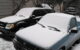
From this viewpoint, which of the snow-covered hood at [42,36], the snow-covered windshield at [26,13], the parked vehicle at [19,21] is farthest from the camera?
the snow-covered windshield at [26,13]

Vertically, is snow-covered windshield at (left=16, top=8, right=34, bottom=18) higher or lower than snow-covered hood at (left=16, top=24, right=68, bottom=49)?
lower

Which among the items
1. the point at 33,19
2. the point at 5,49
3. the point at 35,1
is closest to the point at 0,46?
the point at 5,49

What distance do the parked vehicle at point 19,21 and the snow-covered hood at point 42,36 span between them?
2119mm

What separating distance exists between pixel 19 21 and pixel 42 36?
3123 mm

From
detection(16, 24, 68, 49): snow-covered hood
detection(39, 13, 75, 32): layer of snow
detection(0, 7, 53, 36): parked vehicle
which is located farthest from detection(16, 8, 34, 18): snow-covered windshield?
detection(16, 24, 68, 49): snow-covered hood

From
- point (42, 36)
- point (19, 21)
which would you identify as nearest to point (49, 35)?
point (42, 36)

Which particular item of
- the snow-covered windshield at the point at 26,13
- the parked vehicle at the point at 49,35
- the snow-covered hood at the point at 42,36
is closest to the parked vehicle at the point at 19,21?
the snow-covered windshield at the point at 26,13

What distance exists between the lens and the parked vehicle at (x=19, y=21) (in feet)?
25.1

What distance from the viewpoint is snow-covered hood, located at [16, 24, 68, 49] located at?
4697 millimetres

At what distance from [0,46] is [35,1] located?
10.4 metres

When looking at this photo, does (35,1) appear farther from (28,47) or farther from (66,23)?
(28,47)

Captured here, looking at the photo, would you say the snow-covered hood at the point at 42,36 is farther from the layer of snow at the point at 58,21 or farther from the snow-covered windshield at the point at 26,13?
the snow-covered windshield at the point at 26,13

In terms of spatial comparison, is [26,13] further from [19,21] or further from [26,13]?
[19,21]

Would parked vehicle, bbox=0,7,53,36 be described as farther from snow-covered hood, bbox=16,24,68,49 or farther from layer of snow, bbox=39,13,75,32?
snow-covered hood, bbox=16,24,68,49
